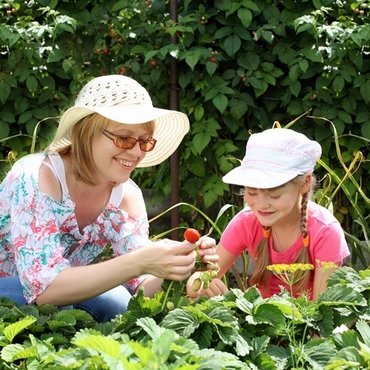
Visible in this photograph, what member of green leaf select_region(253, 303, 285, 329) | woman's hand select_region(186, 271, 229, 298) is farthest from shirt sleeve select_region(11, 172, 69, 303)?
green leaf select_region(253, 303, 285, 329)

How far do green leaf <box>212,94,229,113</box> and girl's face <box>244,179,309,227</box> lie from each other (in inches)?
59.1

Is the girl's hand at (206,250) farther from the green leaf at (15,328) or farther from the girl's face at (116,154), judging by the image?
the green leaf at (15,328)

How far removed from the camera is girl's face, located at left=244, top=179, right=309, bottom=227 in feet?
11.1

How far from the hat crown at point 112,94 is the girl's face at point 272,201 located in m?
0.49

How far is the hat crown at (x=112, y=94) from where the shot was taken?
3152 mm

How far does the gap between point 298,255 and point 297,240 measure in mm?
53

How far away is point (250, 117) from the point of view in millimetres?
5176

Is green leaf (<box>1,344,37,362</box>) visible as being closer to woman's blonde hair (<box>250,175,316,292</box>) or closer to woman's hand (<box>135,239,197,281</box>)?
woman's hand (<box>135,239,197,281</box>)

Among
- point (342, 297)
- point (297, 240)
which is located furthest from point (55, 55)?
point (342, 297)

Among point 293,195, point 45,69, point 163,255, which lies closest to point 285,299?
point 163,255

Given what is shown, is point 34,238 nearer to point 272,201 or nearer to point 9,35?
point 272,201

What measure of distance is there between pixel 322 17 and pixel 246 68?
1.46 feet

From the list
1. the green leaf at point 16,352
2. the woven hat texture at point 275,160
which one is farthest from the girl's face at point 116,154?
the green leaf at point 16,352

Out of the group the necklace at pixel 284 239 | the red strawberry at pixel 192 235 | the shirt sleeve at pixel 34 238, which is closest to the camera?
the red strawberry at pixel 192 235
